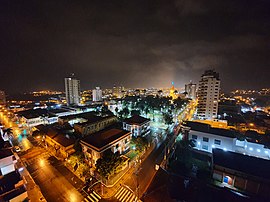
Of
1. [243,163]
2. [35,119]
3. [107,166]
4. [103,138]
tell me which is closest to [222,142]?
[243,163]

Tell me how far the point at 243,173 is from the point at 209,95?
35.9m

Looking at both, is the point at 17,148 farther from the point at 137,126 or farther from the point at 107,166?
the point at 137,126

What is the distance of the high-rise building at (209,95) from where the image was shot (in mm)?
44281

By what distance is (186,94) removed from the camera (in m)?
107

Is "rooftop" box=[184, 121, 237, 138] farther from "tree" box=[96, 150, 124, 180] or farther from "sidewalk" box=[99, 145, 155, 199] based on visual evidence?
"tree" box=[96, 150, 124, 180]

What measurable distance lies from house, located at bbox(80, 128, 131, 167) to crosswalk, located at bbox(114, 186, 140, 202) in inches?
233

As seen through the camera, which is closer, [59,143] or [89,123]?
[59,143]

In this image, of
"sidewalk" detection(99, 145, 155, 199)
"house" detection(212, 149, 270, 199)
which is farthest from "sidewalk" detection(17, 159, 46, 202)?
"house" detection(212, 149, 270, 199)

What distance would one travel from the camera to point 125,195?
1473cm

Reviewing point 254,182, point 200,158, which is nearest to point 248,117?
point 200,158

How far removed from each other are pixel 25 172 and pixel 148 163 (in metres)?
20.9

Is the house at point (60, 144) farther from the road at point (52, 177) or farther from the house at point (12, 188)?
the house at point (12, 188)

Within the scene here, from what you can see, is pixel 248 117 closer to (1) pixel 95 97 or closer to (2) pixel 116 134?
(2) pixel 116 134

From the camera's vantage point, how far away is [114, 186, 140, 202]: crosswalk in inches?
562
